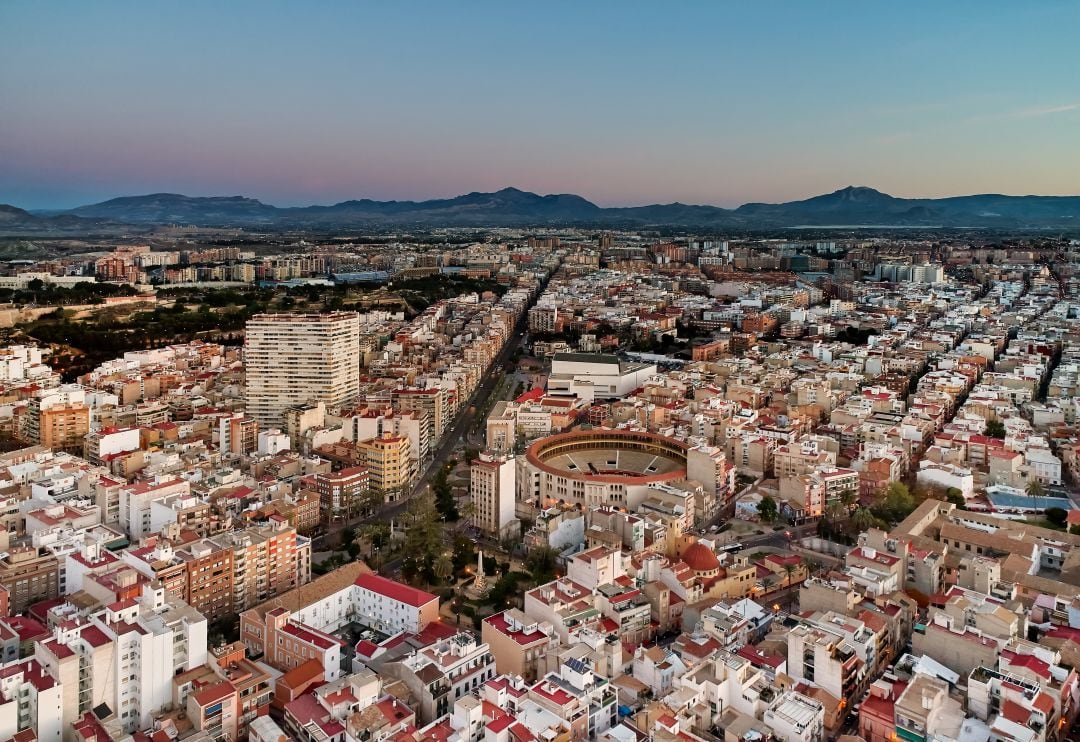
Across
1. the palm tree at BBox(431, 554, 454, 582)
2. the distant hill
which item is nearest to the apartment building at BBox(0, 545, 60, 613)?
the palm tree at BBox(431, 554, 454, 582)

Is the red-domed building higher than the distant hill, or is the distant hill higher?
the distant hill

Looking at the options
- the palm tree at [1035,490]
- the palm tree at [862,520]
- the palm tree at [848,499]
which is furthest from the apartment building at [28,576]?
the palm tree at [1035,490]

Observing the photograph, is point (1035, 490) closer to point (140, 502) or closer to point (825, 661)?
point (825, 661)

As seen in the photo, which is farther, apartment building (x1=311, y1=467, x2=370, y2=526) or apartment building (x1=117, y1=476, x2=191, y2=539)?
apartment building (x1=311, y1=467, x2=370, y2=526)

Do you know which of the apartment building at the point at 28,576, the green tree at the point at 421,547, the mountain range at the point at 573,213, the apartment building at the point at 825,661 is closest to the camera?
the apartment building at the point at 825,661

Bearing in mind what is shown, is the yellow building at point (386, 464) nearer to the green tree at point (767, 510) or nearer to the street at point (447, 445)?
the street at point (447, 445)

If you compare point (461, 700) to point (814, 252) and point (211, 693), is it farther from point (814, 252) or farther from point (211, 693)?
point (814, 252)

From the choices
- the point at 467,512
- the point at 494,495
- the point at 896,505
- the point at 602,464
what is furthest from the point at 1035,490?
the point at 467,512

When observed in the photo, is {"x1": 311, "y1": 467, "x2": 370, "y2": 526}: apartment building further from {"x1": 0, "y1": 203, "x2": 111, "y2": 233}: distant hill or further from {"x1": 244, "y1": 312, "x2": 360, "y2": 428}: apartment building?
{"x1": 0, "y1": 203, "x2": 111, "y2": 233}: distant hill
